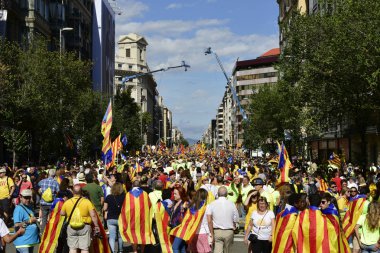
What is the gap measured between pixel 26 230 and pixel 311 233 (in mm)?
4198

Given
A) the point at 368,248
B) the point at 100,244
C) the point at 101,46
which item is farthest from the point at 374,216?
the point at 101,46

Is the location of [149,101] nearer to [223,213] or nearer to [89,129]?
[89,129]

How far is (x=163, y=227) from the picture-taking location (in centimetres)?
1138

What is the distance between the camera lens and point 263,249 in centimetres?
988

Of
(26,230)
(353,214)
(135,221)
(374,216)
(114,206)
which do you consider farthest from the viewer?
(114,206)

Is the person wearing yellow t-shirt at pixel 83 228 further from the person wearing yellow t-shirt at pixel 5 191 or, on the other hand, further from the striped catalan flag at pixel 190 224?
the person wearing yellow t-shirt at pixel 5 191

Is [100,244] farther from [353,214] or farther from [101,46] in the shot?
[101,46]

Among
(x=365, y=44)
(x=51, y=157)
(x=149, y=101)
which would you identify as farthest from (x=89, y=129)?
(x=149, y=101)

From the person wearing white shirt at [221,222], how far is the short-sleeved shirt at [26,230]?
2.63 metres

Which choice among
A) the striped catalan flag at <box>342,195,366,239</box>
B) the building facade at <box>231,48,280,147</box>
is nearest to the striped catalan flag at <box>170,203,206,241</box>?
the striped catalan flag at <box>342,195,366,239</box>

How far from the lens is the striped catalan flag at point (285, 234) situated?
8.03 m

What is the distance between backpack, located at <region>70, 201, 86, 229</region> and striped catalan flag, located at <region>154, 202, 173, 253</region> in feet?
6.12

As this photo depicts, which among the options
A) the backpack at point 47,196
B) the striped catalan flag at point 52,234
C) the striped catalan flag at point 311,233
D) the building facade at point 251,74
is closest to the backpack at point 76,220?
the striped catalan flag at point 52,234

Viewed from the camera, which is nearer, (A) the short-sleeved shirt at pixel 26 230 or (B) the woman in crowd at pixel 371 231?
(B) the woman in crowd at pixel 371 231
